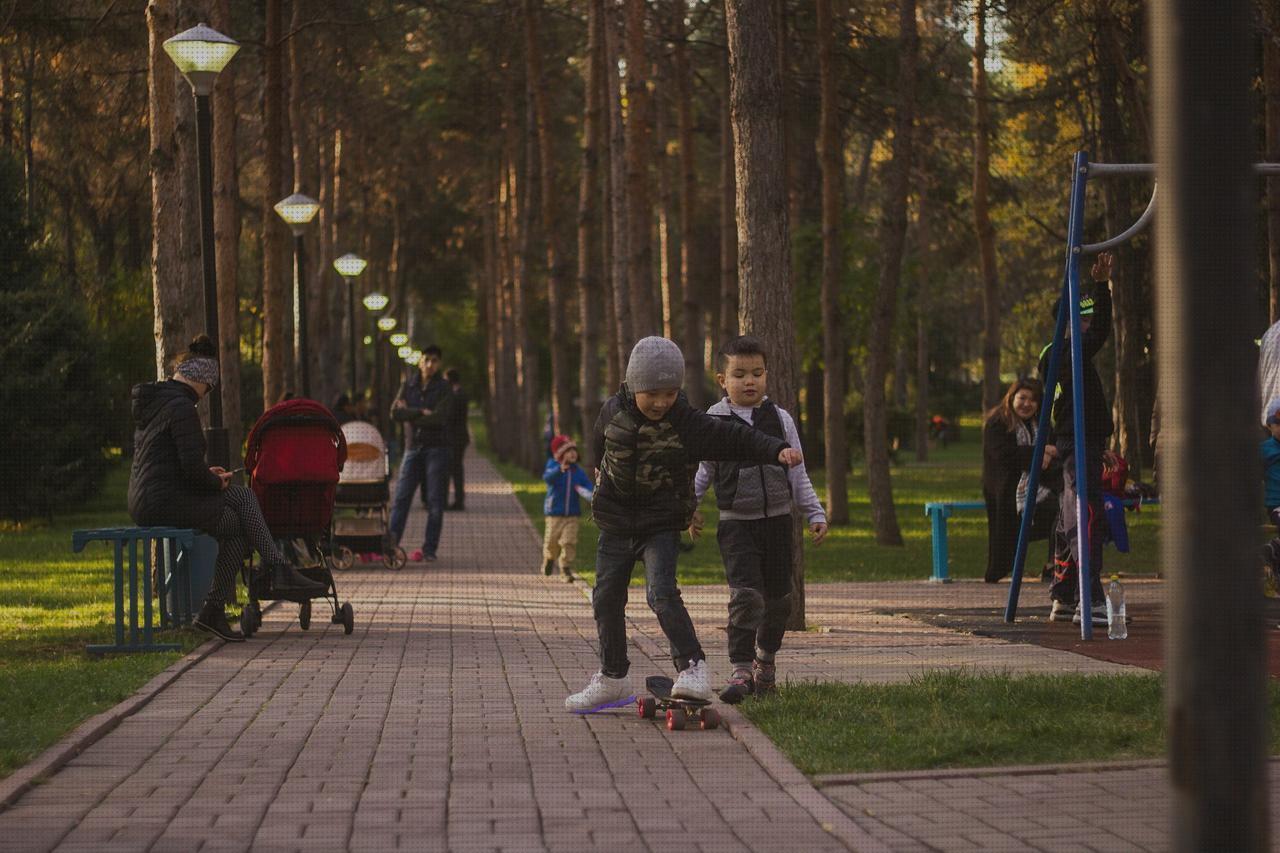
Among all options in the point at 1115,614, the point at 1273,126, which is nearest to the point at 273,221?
the point at 1273,126

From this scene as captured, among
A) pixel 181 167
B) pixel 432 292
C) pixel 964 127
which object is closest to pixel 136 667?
pixel 181 167

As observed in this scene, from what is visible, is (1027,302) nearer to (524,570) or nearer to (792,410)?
(524,570)

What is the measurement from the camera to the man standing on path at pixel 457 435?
77.9 feet

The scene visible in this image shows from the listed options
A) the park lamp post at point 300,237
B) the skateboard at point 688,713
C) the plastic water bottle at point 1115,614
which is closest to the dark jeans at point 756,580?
the skateboard at point 688,713

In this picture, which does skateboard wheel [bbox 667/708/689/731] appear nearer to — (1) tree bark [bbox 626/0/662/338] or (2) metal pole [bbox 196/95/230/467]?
(2) metal pole [bbox 196/95/230/467]

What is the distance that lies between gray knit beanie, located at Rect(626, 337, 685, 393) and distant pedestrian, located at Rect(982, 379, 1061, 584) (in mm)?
6635

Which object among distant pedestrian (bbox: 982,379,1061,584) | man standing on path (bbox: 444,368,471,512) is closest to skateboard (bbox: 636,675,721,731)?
distant pedestrian (bbox: 982,379,1061,584)

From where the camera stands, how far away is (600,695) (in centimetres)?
843

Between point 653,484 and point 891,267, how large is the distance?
1344cm

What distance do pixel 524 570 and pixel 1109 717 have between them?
1119cm

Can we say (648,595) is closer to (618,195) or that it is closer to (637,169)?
(637,169)

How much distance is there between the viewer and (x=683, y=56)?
3083 cm

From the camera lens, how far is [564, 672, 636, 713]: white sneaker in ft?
27.6

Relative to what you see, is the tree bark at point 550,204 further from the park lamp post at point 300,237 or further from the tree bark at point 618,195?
the park lamp post at point 300,237
